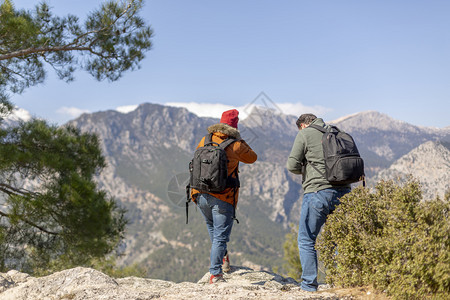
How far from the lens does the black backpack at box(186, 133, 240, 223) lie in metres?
4.21

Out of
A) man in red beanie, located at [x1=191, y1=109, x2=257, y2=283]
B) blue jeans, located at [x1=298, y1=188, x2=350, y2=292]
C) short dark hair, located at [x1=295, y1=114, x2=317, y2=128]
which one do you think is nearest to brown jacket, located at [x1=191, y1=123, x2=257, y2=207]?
man in red beanie, located at [x1=191, y1=109, x2=257, y2=283]

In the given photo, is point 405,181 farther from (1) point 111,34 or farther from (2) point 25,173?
(2) point 25,173

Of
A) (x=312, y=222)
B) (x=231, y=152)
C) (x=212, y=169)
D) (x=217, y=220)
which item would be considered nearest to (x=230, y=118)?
(x=231, y=152)

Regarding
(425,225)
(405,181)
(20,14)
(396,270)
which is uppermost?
(20,14)

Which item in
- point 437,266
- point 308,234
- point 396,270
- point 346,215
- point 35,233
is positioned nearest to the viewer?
point 437,266

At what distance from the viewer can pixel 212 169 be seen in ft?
13.8

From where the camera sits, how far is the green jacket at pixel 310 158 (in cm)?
396

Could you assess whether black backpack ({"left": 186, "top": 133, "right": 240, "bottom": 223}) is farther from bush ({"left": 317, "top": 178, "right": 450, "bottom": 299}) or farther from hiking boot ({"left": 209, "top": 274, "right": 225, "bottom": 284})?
bush ({"left": 317, "top": 178, "right": 450, "bottom": 299})

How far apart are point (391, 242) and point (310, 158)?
4.19ft

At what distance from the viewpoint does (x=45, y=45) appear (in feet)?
27.8

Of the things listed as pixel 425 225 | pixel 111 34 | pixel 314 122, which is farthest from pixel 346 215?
pixel 111 34

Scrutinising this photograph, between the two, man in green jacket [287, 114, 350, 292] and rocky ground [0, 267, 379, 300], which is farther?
man in green jacket [287, 114, 350, 292]

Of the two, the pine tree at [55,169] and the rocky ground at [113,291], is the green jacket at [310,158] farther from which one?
the pine tree at [55,169]

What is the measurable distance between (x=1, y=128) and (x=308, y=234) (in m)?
8.00
